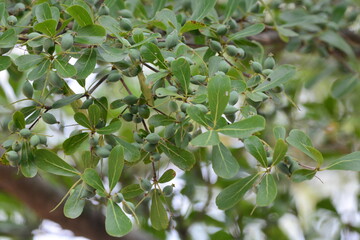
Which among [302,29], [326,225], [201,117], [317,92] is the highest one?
[201,117]

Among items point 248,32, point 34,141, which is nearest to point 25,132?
point 34,141

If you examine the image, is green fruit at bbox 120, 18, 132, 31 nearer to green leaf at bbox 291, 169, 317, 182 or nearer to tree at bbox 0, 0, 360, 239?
tree at bbox 0, 0, 360, 239

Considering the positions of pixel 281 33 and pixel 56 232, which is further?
pixel 56 232

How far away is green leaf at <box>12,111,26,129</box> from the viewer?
65 centimetres

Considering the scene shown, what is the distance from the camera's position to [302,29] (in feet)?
3.87

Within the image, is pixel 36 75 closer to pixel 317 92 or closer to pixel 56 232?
pixel 56 232

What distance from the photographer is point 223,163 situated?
62cm

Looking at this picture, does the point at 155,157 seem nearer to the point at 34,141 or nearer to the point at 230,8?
the point at 34,141

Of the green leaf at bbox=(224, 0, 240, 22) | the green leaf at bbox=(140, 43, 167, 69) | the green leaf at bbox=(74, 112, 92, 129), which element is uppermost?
the green leaf at bbox=(140, 43, 167, 69)

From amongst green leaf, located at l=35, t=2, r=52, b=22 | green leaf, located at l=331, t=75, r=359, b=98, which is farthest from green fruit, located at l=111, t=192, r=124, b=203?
green leaf, located at l=331, t=75, r=359, b=98

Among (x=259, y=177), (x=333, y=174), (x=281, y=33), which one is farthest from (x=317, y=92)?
(x=259, y=177)

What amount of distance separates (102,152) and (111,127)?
0.10 feet

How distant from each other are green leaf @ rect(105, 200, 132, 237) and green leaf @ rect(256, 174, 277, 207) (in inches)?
5.6

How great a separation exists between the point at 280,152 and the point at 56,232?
0.75 meters
